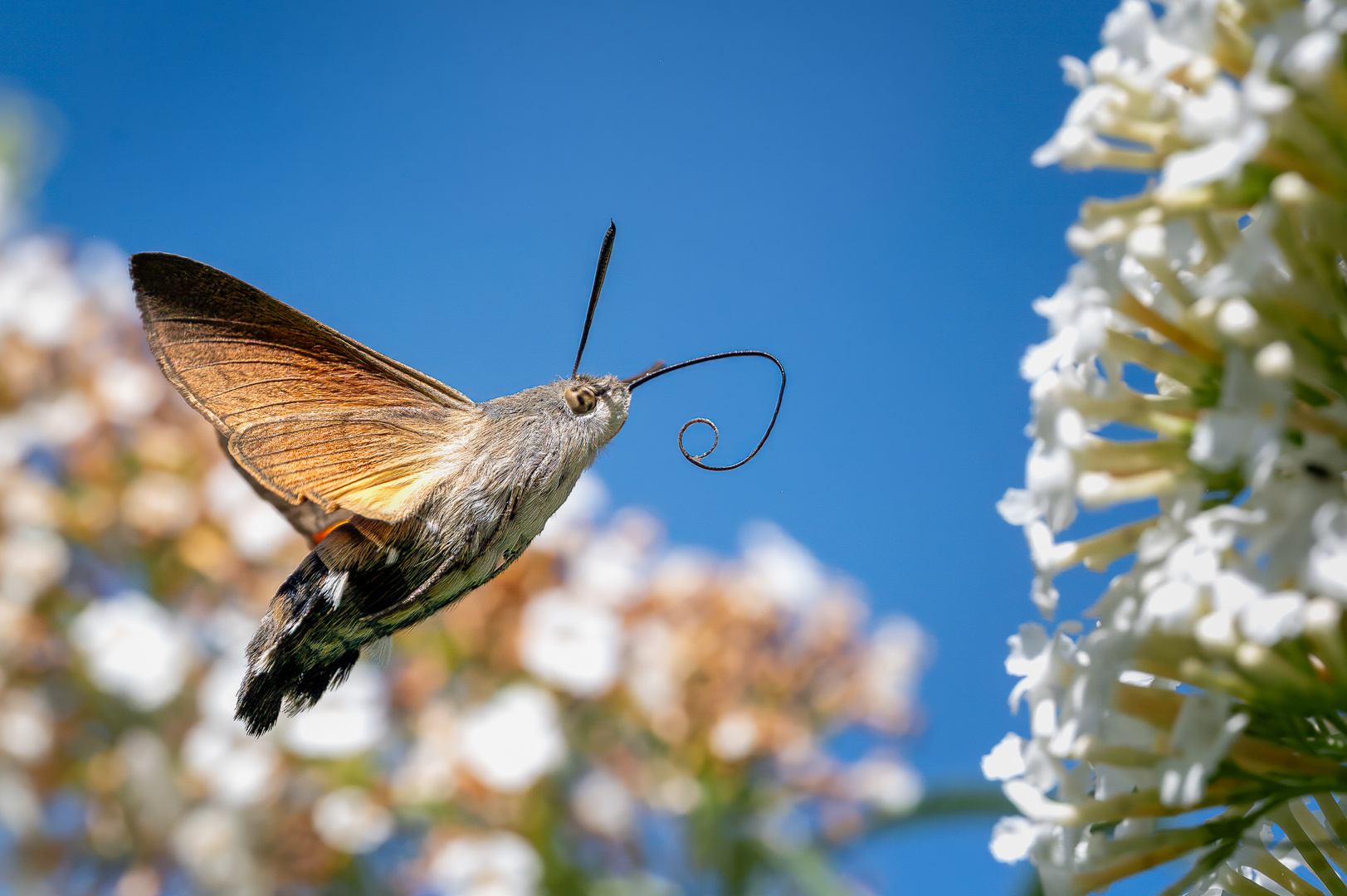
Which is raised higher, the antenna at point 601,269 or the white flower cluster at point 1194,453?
the antenna at point 601,269

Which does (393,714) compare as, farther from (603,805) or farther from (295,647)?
(295,647)

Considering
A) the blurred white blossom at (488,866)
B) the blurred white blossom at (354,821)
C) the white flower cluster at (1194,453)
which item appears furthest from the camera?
the blurred white blossom at (354,821)

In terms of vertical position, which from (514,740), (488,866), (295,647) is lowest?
(488,866)

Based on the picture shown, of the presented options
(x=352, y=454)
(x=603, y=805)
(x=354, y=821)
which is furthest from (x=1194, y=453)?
(x=354, y=821)

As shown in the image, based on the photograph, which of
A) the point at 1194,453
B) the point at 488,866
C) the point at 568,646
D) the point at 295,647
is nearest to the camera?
the point at 1194,453

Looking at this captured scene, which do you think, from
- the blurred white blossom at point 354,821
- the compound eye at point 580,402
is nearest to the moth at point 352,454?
the compound eye at point 580,402

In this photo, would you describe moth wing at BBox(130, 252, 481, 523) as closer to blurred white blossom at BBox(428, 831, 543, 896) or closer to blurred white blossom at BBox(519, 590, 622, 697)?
blurred white blossom at BBox(519, 590, 622, 697)

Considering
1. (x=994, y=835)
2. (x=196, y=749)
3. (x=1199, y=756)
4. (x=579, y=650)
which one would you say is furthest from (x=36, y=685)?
(x=1199, y=756)

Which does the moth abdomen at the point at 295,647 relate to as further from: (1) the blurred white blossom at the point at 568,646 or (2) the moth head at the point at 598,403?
(1) the blurred white blossom at the point at 568,646

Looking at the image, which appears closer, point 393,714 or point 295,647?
point 295,647
